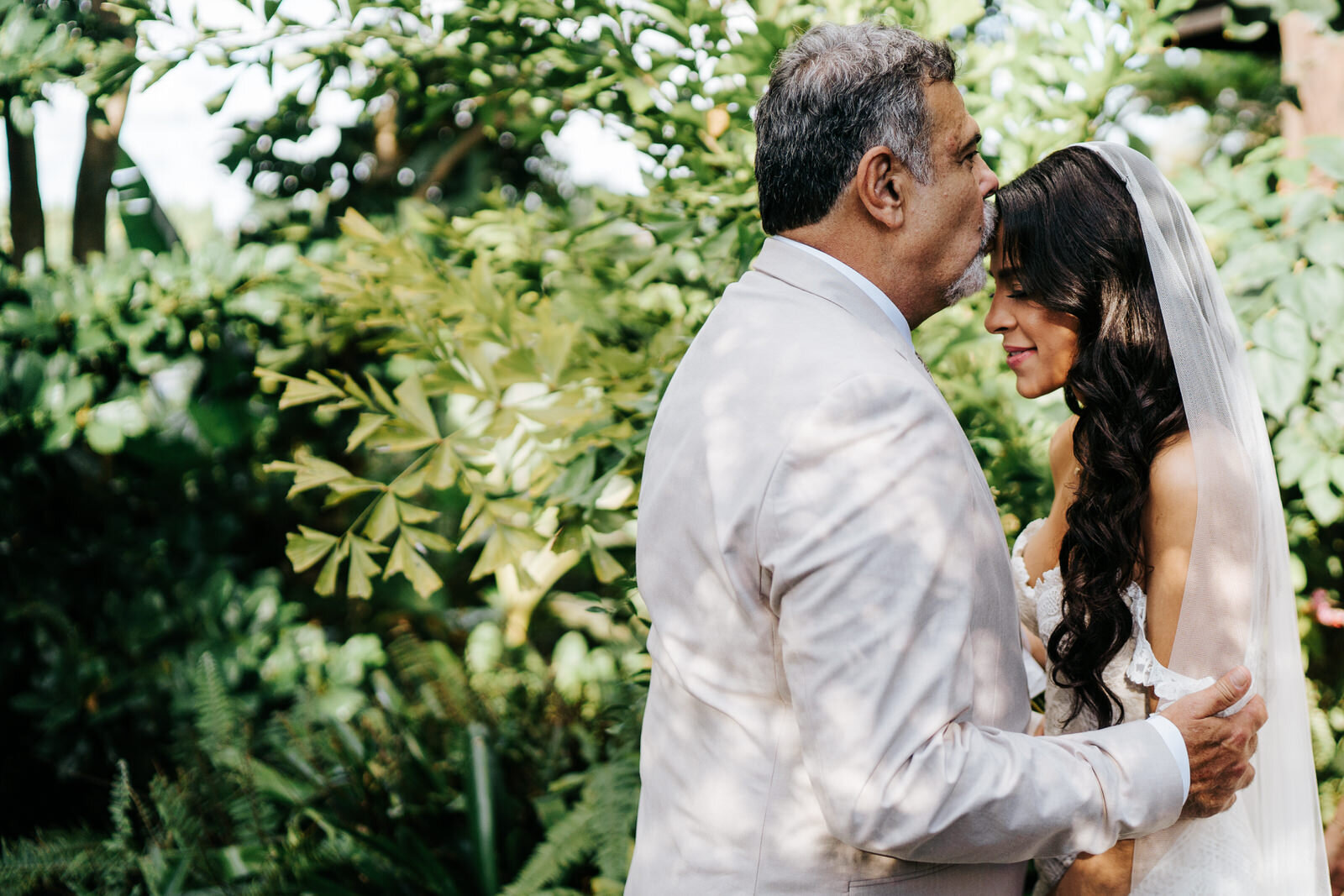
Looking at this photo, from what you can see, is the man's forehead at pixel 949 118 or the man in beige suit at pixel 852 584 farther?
the man's forehead at pixel 949 118

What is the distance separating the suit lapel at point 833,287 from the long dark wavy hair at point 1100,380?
0.52m

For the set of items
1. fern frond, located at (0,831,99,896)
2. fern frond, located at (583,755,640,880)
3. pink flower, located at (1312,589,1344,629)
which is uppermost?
pink flower, located at (1312,589,1344,629)

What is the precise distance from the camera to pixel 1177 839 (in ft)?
5.42

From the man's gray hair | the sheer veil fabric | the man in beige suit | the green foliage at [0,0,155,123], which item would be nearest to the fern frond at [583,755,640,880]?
the man in beige suit

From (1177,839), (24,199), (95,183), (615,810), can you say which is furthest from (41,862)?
Answer: (1177,839)

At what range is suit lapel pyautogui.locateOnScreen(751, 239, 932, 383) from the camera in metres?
1.42

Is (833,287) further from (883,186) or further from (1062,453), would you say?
(1062,453)

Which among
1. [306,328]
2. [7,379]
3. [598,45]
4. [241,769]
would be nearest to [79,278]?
[7,379]

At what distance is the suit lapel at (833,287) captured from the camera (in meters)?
1.42

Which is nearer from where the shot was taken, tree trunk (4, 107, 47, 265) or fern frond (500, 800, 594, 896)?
fern frond (500, 800, 594, 896)

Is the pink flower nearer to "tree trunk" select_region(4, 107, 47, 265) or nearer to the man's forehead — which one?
the man's forehead

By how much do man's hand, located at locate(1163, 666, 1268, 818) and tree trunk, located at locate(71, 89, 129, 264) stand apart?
426 cm

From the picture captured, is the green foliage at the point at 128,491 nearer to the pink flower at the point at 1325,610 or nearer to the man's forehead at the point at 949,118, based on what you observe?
the man's forehead at the point at 949,118

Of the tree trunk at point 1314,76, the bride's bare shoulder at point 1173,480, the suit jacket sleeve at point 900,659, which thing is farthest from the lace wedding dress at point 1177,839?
the tree trunk at point 1314,76
